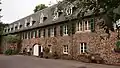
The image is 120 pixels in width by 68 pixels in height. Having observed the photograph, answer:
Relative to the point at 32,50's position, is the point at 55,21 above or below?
above

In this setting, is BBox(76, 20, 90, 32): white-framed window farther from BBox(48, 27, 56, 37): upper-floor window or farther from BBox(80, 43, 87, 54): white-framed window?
BBox(48, 27, 56, 37): upper-floor window

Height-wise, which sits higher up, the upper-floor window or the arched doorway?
the upper-floor window

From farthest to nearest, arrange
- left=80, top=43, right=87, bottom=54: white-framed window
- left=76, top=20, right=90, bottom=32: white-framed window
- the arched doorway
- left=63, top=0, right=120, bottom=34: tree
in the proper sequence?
the arched doorway
left=80, top=43, right=87, bottom=54: white-framed window
left=76, top=20, right=90, bottom=32: white-framed window
left=63, top=0, right=120, bottom=34: tree

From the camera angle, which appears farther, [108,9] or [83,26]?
[83,26]

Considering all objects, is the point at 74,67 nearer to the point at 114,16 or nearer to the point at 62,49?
the point at 62,49

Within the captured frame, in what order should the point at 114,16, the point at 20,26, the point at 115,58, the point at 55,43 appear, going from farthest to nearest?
the point at 20,26, the point at 55,43, the point at 115,58, the point at 114,16

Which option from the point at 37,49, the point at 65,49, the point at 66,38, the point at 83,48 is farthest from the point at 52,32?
the point at 83,48

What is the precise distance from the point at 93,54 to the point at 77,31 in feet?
13.6

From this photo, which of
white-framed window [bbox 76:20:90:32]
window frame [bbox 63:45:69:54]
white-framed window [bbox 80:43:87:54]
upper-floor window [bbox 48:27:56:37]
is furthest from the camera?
upper-floor window [bbox 48:27:56:37]

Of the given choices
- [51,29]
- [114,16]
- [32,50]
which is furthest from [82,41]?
[114,16]

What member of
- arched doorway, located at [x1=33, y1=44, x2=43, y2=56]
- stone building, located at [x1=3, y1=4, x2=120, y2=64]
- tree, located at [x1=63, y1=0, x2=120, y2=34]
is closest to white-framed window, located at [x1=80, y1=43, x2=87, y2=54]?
stone building, located at [x1=3, y1=4, x2=120, y2=64]

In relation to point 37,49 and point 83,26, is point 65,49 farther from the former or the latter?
point 37,49

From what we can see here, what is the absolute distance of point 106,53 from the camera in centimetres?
2003

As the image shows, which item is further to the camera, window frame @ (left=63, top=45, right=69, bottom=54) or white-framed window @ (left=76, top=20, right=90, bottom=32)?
window frame @ (left=63, top=45, right=69, bottom=54)
